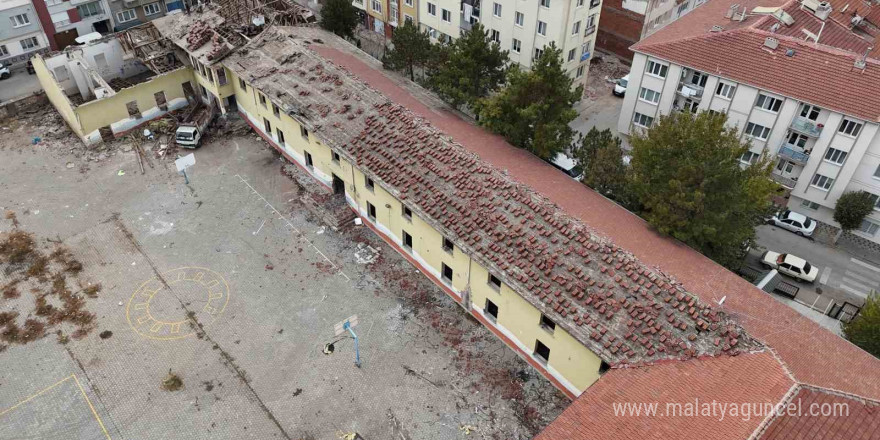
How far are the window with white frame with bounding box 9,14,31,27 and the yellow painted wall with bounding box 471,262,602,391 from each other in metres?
51.0

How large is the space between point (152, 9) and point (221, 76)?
21030 millimetres

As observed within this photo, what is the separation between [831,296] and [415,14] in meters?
43.2

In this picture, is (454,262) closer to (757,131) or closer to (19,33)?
(757,131)

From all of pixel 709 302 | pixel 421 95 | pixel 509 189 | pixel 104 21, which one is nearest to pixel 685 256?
pixel 709 302

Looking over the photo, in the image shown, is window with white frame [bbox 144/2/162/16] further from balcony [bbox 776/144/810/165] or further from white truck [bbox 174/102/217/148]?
balcony [bbox 776/144/810/165]

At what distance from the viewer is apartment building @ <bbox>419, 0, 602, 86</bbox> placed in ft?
155

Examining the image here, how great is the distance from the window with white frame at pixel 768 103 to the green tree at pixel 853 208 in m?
7.44

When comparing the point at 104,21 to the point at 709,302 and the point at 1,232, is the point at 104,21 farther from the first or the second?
the point at 709,302

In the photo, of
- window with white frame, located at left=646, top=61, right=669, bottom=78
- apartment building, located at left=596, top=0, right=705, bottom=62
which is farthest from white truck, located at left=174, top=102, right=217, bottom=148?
apartment building, located at left=596, top=0, right=705, bottom=62

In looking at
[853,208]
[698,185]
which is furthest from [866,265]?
[698,185]

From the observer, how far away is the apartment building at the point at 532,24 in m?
47.3

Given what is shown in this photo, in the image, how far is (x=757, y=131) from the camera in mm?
40875

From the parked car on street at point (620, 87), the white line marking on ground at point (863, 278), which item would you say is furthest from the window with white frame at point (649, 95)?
the white line marking on ground at point (863, 278)

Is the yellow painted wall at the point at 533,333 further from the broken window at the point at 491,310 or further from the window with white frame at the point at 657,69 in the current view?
the window with white frame at the point at 657,69
